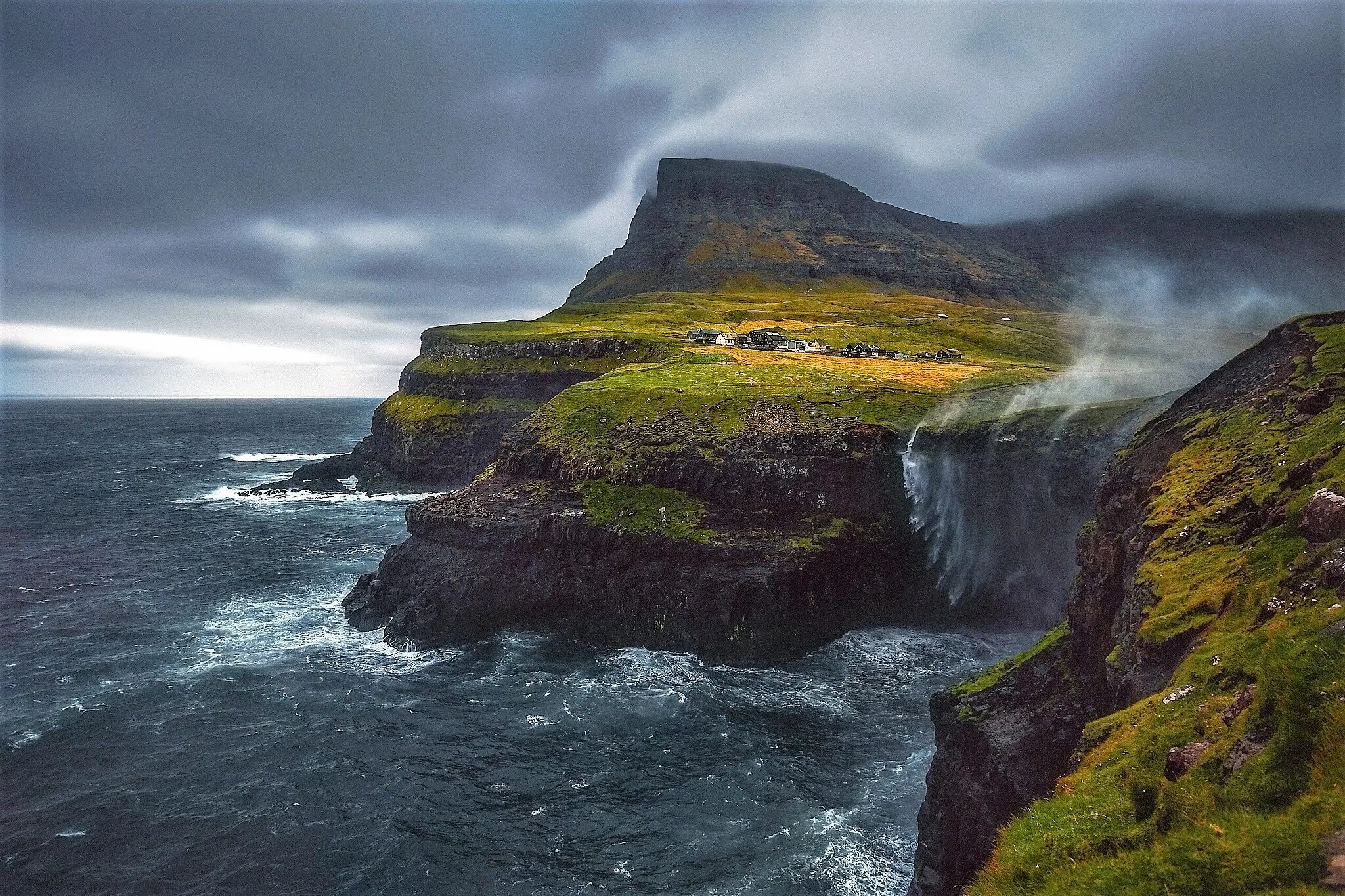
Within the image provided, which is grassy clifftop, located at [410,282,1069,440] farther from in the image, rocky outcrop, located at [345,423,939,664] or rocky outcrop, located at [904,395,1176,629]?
rocky outcrop, located at [904,395,1176,629]

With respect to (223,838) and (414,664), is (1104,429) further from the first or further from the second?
(223,838)

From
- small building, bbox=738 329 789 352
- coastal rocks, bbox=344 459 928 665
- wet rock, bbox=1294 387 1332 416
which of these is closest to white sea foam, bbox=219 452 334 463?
small building, bbox=738 329 789 352

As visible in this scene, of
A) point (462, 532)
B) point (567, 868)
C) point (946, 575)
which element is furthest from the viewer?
point (462, 532)

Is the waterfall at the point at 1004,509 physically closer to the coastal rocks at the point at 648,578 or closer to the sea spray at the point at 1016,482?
the sea spray at the point at 1016,482

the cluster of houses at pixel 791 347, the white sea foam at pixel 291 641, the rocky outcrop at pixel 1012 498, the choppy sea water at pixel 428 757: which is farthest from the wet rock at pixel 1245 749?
the cluster of houses at pixel 791 347

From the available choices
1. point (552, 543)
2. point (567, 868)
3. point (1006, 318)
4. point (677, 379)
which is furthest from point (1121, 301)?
point (567, 868)
